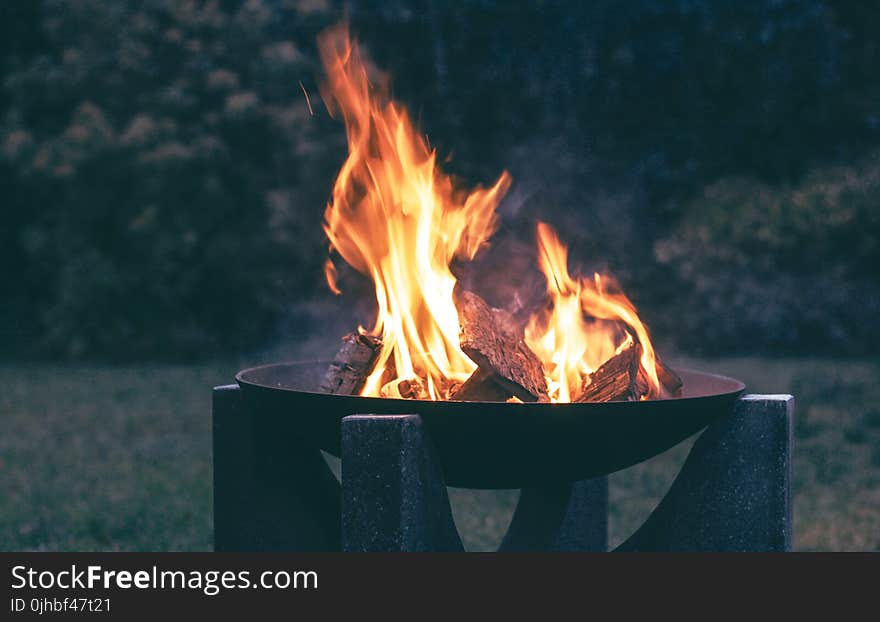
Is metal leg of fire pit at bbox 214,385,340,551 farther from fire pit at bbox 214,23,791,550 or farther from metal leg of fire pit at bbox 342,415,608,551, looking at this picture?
metal leg of fire pit at bbox 342,415,608,551

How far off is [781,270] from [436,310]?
8995 mm

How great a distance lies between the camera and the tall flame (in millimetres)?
2834

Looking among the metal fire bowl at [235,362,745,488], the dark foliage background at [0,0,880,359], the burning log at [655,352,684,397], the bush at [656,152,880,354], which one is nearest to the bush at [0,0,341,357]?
the dark foliage background at [0,0,880,359]

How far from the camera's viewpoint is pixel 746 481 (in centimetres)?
264

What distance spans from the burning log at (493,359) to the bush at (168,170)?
820 centimetres

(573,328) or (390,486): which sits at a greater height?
(573,328)

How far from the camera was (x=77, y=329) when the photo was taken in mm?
11289

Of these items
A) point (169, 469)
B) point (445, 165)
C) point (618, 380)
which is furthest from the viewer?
point (445, 165)

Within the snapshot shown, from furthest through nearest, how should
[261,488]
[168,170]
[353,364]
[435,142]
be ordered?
[168,170] < [435,142] < [353,364] < [261,488]

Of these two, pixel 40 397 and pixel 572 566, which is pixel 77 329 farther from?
pixel 572 566

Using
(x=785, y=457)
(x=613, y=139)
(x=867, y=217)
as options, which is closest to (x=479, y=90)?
(x=613, y=139)

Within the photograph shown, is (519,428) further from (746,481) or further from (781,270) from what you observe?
(781,270)

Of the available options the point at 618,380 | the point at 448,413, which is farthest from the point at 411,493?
the point at 618,380

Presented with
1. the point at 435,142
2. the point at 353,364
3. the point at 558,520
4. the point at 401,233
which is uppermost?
the point at 435,142
